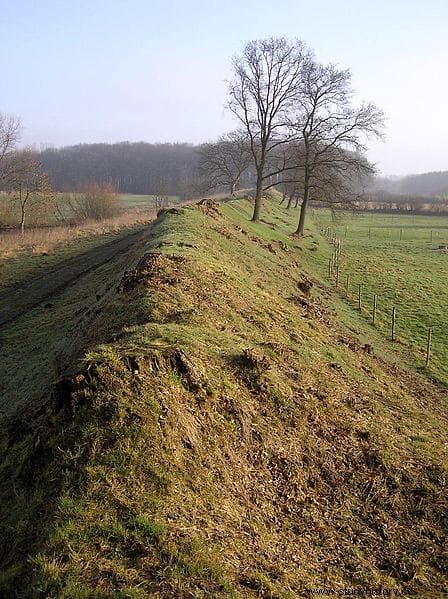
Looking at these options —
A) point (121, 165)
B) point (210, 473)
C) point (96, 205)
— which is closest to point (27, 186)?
point (96, 205)

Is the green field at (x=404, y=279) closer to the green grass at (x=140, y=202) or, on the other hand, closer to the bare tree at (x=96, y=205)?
the bare tree at (x=96, y=205)

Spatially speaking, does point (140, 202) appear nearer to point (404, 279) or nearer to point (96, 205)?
point (96, 205)

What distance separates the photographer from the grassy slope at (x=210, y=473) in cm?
559

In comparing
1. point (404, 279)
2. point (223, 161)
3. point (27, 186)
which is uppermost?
point (223, 161)

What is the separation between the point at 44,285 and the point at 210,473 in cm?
2108

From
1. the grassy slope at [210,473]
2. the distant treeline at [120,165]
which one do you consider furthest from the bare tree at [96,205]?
the distant treeline at [120,165]

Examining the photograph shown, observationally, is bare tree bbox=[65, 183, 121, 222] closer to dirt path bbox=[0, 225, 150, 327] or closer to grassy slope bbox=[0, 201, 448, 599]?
dirt path bbox=[0, 225, 150, 327]

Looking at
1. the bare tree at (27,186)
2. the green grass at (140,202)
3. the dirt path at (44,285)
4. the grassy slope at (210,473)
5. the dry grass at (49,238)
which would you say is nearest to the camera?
the grassy slope at (210,473)

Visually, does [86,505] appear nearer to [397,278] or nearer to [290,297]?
[290,297]

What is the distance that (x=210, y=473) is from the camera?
23.9 ft

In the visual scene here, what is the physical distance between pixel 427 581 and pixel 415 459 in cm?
326

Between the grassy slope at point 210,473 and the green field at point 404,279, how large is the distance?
9015 millimetres

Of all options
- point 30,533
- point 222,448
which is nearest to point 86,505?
point 30,533

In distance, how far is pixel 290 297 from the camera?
788 inches
